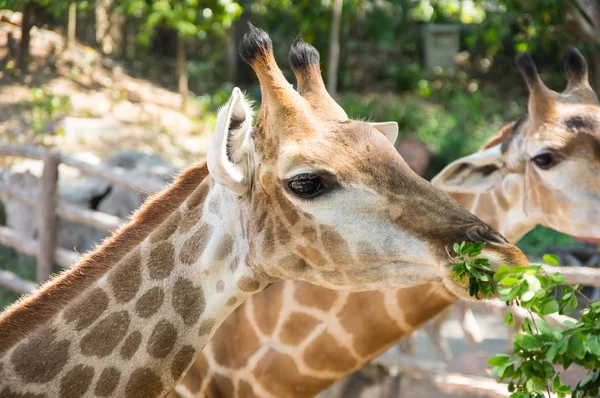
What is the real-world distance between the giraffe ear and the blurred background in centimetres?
147

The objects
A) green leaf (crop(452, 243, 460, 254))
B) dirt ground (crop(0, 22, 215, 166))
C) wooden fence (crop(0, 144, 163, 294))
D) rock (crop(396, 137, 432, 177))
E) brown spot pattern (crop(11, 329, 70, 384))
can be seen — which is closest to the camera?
green leaf (crop(452, 243, 460, 254))

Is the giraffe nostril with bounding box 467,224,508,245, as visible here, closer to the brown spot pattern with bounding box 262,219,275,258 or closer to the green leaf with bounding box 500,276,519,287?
the green leaf with bounding box 500,276,519,287

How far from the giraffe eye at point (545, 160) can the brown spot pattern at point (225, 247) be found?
2.00 meters

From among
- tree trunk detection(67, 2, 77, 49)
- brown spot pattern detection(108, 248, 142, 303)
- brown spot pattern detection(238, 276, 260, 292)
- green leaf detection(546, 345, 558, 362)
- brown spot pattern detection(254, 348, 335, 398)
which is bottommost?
tree trunk detection(67, 2, 77, 49)

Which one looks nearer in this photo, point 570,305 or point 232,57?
point 570,305

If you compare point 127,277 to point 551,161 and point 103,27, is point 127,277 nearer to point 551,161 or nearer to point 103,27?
point 551,161

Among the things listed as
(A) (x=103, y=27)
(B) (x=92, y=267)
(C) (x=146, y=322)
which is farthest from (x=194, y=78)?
(C) (x=146, y=322)

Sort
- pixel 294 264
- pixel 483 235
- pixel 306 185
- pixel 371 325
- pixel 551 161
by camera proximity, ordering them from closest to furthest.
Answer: pixel 483 235, pixel 306 185, pixel 294 264, pixel 371 325, pixel 551 161

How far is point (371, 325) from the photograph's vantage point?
3.28m

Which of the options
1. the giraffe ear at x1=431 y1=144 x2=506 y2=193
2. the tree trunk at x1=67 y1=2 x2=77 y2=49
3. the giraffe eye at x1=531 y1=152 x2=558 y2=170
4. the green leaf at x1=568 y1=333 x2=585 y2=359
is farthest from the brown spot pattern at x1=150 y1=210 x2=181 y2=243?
the tree trunk at x1=67 y1=2 x2=77 y2=49

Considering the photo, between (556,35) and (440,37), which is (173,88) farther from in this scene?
(556,35)

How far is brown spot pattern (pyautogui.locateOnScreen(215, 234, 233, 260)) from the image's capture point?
242 centimetres

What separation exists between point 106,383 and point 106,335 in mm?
149

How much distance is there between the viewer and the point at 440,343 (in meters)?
5.96
